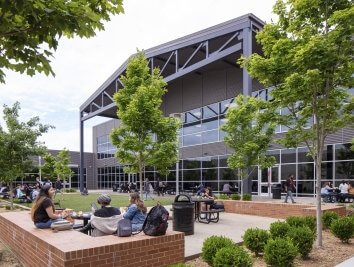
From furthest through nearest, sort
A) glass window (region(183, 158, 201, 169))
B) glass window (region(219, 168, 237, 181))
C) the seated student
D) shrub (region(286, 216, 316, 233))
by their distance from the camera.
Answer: glass window (region(183, 158, 201, 169))
glass window (region(219, 168, 237, 181))
shrub (region(286, 216, 316, 233))
the seated student

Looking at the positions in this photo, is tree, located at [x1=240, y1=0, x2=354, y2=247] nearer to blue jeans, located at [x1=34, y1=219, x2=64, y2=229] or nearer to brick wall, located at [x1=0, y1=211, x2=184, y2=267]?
brick wall, located at [x1=0, y1=211, x2=184, y2=267]

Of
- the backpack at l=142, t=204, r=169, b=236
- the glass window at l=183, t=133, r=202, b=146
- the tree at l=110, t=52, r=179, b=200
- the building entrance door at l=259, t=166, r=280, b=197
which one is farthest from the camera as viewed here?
the glass window at l=183, t=133, r=202, b=146

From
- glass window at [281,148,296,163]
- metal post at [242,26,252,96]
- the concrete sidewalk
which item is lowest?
the concrete sidewalk

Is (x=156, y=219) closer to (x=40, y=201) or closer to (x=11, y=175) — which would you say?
(x=40, y=201)

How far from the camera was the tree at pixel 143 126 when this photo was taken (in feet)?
42.9

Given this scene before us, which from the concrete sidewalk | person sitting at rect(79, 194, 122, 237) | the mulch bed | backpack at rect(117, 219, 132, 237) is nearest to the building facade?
the concrete sidewalk

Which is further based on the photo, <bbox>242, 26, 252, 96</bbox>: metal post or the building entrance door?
the building entrance door

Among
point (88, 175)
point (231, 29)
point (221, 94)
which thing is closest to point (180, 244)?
point (231, 29)

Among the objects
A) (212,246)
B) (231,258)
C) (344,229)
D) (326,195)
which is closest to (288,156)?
(326,195)

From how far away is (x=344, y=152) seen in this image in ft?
72.3

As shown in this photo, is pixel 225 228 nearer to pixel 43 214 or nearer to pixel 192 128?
pixel 43 214

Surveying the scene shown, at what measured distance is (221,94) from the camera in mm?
30031

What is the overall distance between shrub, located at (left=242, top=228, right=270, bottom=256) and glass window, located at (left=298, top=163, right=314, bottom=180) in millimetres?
18454

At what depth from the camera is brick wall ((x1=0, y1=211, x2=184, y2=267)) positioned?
473 centimetres
